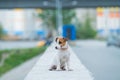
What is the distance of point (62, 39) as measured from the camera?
533 inches

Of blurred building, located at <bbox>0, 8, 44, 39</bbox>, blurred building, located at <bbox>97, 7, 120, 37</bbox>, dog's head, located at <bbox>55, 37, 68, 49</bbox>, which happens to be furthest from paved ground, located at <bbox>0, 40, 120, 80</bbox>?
blurred building, located at <bbox>97, 7, 120, 37</bbox>

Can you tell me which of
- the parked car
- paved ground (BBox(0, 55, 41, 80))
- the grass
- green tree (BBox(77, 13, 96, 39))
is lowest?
green tree (BBox(77, 13, 96, 39))

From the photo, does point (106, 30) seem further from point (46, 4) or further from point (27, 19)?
point (46, 4)

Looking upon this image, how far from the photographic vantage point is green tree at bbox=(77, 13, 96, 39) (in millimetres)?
104188

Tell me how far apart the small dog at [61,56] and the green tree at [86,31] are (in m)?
89.4

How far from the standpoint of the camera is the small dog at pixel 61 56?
13.7 meters

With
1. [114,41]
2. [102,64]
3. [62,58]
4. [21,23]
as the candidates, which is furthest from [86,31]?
Result: [62,58]

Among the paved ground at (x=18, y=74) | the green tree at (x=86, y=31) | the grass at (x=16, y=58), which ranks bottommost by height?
the green tree at (x=86, y=31)

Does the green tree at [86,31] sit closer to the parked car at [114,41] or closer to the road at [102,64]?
the parked car at [114,41]

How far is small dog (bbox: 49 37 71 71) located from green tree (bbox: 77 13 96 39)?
8940 cm

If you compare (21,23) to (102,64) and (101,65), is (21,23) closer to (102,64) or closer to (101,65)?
(102,64)

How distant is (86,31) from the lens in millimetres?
104375

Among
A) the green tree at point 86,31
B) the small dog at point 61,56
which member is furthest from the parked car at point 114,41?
the small dog at point 61,56

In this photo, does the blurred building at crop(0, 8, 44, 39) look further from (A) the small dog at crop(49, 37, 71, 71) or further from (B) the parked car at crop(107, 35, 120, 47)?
(A) the small dog at crop(49, 37, 71, 71)
